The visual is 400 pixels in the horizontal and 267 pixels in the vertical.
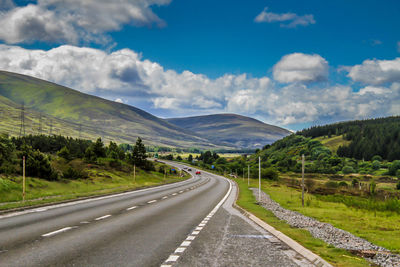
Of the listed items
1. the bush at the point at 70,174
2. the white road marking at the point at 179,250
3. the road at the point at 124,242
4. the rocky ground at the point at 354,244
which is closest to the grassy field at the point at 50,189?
the bush at the point at 70,174

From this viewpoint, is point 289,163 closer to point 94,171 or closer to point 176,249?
point 94,171

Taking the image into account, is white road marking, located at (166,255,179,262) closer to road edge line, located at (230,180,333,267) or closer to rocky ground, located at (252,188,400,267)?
road edge line, located at (230,180,333,267)

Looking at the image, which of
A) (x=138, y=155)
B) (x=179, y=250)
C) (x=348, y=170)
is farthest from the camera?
(x=348, y=170)

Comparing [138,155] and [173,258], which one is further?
[138,155]

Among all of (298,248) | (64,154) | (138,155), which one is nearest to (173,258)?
(298,248)

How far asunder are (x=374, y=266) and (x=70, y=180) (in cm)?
4475

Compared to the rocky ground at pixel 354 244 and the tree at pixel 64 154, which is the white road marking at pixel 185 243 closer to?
the rocky ground at pixel 354 244

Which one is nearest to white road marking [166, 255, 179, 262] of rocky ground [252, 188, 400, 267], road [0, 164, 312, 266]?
road [0, 164, 312, 266]

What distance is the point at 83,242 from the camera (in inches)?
388

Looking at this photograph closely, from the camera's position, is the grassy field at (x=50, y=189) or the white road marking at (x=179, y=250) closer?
the white road marking at (x=179, y=250)

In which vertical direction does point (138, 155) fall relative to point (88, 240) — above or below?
above

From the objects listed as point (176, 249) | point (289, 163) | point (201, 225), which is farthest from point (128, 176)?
point (289, 163)

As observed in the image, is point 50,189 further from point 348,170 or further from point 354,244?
point 348,170

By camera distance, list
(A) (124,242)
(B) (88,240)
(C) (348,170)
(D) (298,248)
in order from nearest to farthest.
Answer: (D) (298,248)
(A) (124,242)
(B) (88,240)
(C) (348,170)
